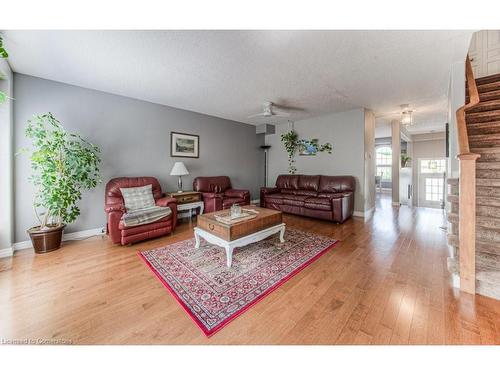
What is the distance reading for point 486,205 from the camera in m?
2.01

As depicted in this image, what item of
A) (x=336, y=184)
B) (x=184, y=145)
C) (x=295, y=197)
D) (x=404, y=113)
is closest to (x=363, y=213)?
(x=336, y=184)

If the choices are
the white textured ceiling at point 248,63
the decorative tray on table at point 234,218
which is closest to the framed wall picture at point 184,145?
the white textured ceiling at point 248,63

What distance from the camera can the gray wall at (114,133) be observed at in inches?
110

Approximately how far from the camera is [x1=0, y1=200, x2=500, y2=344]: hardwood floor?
128 centimetres

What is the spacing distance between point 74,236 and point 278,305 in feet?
11.3

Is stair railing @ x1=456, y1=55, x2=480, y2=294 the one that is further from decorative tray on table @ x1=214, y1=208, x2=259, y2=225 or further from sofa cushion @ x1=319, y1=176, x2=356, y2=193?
sofa cushion @ x1=319, y1=176, x2=356, y2=193

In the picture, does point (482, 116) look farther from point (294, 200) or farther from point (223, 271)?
point (223, 271)

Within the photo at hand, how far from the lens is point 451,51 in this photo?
228 centimetres

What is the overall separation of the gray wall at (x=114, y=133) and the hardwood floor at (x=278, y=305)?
3.18ft

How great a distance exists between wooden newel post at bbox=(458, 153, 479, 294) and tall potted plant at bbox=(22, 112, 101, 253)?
4505 millimetres
